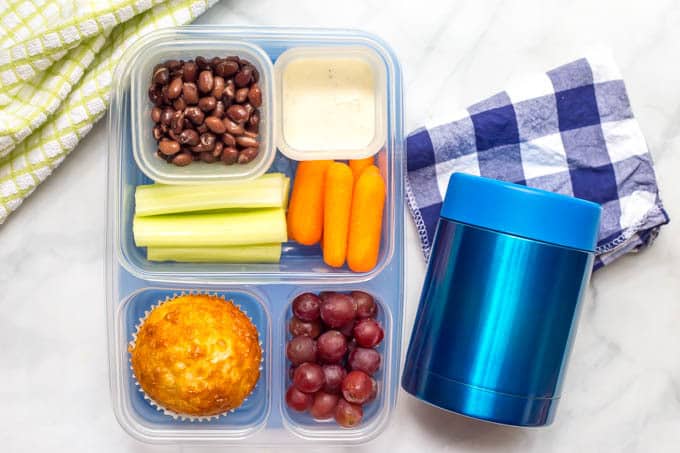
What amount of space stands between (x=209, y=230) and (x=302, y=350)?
22 cm

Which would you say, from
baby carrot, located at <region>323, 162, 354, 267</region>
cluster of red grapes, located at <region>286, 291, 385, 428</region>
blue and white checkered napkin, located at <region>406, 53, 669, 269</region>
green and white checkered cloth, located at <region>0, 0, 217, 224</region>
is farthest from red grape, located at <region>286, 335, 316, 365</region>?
green and white checkered cloth, located at <region>0, 0, 217, 224</region>

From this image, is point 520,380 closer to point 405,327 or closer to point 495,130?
point 405,327

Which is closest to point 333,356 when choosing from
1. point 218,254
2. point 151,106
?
point 218,254

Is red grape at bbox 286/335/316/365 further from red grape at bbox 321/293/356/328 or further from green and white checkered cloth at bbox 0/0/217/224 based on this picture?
green and white checkered cloth at bbox 0/0/217/224

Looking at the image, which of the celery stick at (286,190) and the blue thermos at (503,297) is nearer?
the blue thermos at (503,297)

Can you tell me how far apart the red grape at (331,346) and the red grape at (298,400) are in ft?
0.20

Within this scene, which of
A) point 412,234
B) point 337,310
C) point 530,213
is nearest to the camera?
point 530,213

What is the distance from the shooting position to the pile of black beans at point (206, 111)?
1.03 m

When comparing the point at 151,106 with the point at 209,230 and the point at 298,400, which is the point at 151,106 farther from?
the point at 298,400

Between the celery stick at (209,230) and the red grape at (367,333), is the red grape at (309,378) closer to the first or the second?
the red grape at (367,333)

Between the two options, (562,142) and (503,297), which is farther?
(562,142)

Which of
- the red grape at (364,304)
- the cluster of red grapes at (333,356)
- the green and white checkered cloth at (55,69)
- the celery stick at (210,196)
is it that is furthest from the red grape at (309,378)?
the green and white checkered cloth at (55,69)

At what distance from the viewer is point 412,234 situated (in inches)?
46.3

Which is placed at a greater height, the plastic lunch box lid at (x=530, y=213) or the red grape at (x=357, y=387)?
the plastic lunch box lid at (x=530, y=213)
